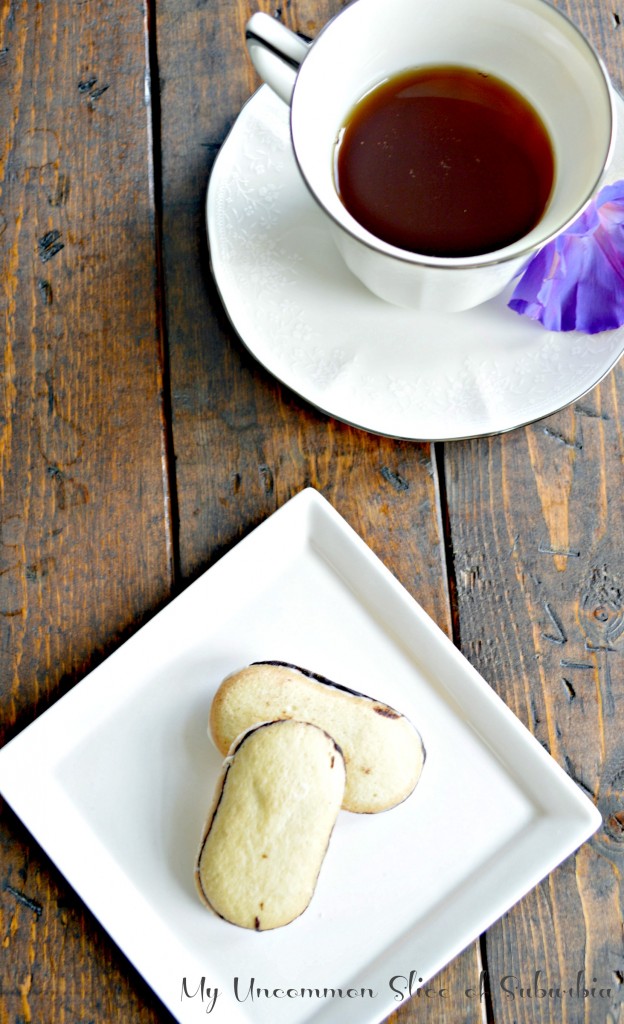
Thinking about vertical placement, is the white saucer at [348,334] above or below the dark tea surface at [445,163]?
below

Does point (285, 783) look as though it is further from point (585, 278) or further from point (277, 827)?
point (585, 278)

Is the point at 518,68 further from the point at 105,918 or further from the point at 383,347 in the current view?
Result: the point at 105,918

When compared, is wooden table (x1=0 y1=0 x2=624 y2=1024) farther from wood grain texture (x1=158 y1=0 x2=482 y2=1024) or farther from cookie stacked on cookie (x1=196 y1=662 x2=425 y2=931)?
cookie stacked on cookie (x1=196 y1=662 x2=425 y2=931)

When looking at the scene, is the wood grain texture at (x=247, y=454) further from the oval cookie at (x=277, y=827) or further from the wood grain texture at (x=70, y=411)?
the oval cookie at (x=277, y=827)

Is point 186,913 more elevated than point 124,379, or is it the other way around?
point 124,379

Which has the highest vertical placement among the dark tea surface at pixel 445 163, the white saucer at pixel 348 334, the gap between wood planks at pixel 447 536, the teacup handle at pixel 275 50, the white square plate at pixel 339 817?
the teacup handle at pixel 275 50

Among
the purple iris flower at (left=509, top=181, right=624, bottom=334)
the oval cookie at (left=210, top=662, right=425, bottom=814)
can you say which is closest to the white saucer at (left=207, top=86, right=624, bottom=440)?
the purple iris flower at (left=509, top=181, right=624, bottom=334)

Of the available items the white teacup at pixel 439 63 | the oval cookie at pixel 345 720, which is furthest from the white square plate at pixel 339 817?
the white teacup at pixel 439 63

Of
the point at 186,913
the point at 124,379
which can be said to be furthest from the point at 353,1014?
the point at 124,379
